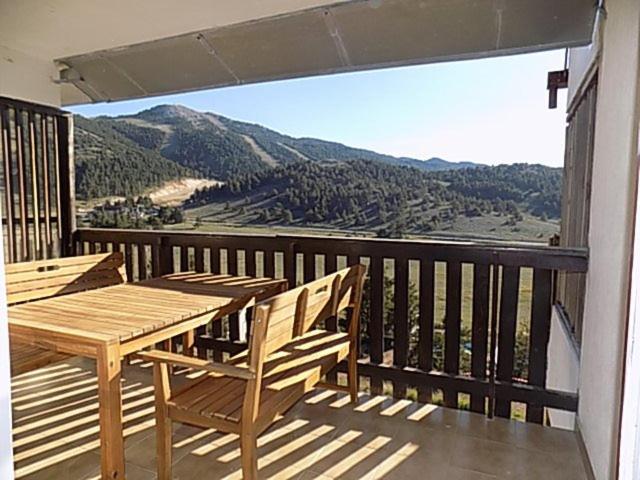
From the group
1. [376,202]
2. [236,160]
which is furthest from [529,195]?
[236,160]

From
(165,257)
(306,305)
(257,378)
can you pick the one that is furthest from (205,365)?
(165,257)

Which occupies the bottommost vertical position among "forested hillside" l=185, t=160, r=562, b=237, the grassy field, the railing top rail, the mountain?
the railing top rail

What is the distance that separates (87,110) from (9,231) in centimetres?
140

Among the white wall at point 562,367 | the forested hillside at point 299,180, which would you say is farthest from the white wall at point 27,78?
the white wall at point 562,367

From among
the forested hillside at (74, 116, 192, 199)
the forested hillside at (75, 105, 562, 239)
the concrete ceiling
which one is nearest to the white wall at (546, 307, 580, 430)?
the forested hillside at (75, 105, 562, 239)

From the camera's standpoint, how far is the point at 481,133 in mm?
4961

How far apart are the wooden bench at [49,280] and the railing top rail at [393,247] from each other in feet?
1.62

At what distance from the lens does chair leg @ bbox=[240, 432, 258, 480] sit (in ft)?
5.71

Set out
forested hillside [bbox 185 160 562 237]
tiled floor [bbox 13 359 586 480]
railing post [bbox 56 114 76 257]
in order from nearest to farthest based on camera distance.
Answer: tiled floor [bbox 13 359 586 480] < forested hillside [bbox 185 160 562 237] < railing post [bbox 56 114 76 257]

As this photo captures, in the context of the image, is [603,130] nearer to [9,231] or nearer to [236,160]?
[236,160]

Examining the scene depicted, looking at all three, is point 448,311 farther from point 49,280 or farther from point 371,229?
point 49,280

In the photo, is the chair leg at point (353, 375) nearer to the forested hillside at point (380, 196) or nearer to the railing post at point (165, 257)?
the forested hillside at point (380, 196)

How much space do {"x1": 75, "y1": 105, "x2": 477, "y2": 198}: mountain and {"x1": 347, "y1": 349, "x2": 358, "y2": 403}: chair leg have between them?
2.19 metres

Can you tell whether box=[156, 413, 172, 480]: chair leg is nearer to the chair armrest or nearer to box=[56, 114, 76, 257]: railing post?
the chair armrest
